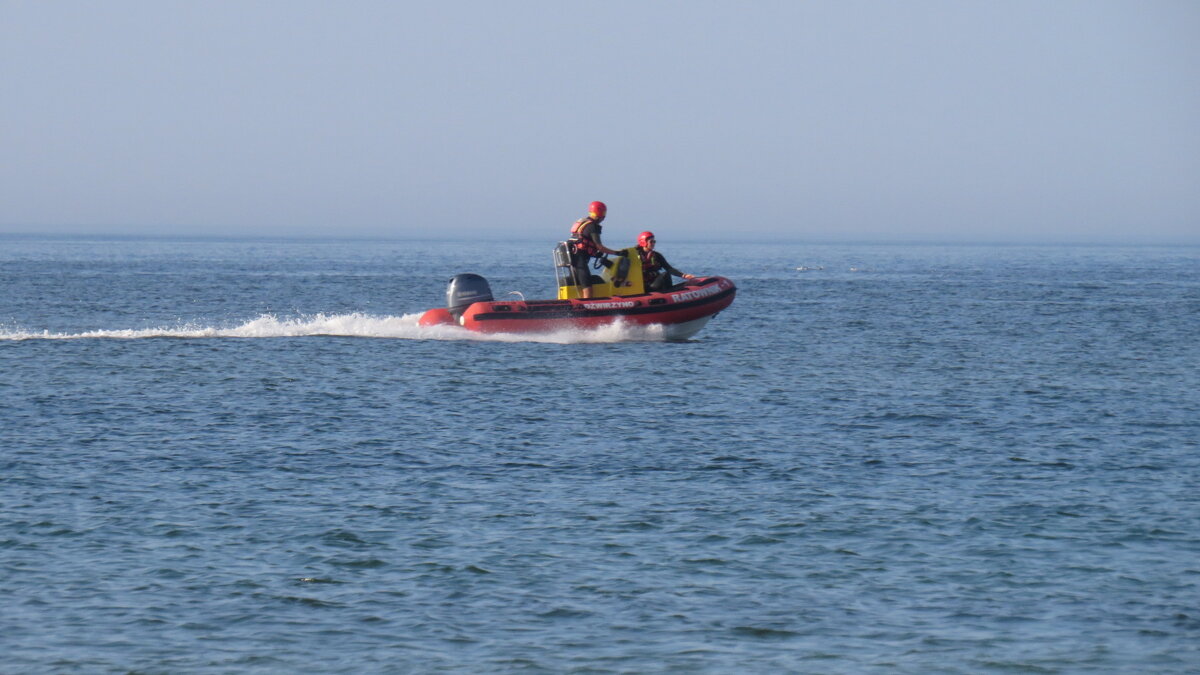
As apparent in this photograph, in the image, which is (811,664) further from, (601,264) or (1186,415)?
(601,264)

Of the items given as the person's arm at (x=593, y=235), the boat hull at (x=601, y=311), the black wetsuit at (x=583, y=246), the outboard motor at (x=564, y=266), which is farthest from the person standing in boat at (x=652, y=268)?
the outboard motor at (x=564, y=266)

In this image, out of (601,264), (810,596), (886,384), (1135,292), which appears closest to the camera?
(810,596)

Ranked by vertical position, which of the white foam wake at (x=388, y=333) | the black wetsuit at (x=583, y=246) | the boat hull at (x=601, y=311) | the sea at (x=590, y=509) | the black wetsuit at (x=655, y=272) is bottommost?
the sea at (x=590, y=509)

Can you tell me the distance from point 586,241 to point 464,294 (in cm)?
285

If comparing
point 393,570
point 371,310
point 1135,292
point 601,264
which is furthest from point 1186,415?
point 1135,292

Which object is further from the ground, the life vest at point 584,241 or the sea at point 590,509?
the life vest at point 584,241

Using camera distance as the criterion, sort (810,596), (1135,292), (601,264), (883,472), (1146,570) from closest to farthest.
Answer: (810,596)
(1146,570)
(883,472)
(601,264)
(1135,292)

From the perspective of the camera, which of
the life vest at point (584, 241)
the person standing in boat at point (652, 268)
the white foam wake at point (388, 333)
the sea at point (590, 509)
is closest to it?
the sea at point (590, 509)

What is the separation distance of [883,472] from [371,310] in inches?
1183

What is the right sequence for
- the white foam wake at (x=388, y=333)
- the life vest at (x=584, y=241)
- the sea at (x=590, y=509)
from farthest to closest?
the white foam wake at (x=388, y=333) → the life vest at (x=584, y=241) → the sea at (x=590, y=509)

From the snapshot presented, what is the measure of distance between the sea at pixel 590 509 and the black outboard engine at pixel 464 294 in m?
0.69

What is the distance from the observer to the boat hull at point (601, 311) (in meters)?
26.0

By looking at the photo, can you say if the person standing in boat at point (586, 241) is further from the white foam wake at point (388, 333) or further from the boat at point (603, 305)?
the white foam wake at point (388, 333)

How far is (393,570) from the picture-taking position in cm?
1021
